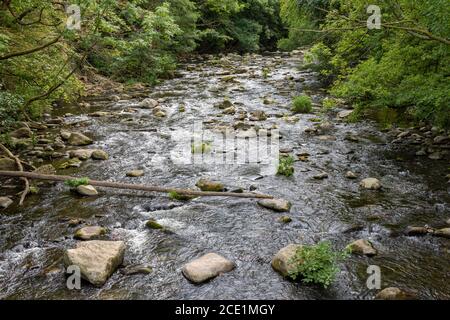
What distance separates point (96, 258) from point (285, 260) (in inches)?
91.8

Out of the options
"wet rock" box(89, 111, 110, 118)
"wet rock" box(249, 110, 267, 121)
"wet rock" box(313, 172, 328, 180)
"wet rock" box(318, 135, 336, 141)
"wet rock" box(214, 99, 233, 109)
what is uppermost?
"wet rock" box(214, 99, 233, 109)

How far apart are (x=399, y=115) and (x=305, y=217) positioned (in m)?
5.59

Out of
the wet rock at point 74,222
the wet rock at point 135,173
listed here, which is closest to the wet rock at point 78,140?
the wet rock at point 135,173

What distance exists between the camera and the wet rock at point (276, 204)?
6.59 meters

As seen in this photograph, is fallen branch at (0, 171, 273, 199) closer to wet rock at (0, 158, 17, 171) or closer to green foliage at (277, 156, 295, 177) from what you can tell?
wet rock at (0, 158, 17, 171)

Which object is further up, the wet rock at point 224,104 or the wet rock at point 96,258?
the wet rock at point 224,104

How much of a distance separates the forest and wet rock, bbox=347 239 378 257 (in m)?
0.02

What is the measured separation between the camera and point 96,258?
15.9 feet

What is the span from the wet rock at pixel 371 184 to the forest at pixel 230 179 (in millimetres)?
117

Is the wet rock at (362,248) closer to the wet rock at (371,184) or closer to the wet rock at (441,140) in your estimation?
the wet rock at (371,184)

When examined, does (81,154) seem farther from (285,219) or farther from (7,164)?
(285,219)

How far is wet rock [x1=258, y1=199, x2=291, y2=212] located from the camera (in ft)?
21.6

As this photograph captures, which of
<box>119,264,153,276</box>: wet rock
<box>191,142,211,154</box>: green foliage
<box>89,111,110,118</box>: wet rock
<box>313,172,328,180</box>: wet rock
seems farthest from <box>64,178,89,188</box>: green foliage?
<box>89,111,110,118</box>: wet rock
